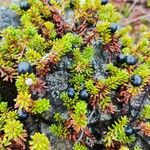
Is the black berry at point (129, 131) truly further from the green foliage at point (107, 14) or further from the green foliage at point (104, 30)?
the green foliage at point (107, 14)

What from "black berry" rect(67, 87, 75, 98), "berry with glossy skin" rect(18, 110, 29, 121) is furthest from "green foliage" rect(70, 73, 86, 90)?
"berry with glossy skin" rect(18, 110, 29, 121)

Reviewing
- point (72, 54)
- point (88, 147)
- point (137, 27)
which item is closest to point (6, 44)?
point (72, 54)

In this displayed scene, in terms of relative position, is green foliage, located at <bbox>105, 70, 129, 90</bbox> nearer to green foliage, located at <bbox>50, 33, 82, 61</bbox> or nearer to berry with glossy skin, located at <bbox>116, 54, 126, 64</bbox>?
berry with glossy skin, located at <bbox>116, 54, 126, 64</bbox>

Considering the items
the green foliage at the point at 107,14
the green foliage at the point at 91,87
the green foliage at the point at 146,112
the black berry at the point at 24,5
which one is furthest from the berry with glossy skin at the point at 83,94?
the black berry at the point at 24,5

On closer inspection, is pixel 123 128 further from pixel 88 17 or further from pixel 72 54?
pixel 88 17

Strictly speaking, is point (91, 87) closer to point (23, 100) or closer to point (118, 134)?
point (118, 134)

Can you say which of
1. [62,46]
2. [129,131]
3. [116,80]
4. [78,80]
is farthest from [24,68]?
[129,131]
